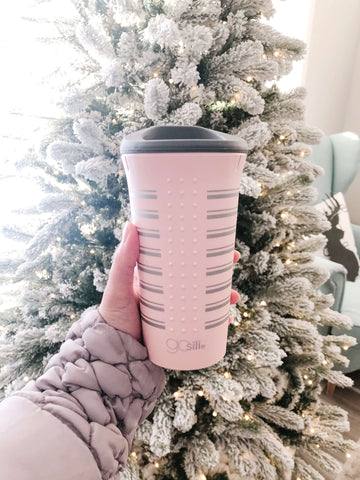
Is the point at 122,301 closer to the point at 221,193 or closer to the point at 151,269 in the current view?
the point at 151,269

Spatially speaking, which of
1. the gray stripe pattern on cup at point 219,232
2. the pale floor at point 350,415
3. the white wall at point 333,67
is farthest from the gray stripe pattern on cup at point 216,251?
the white wall at point 333,67

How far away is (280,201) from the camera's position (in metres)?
0.83

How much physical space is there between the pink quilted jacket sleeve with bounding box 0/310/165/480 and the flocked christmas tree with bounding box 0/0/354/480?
21cm

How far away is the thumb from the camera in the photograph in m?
A: 0.45

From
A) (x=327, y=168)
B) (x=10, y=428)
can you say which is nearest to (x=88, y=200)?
(x=10, y=428)

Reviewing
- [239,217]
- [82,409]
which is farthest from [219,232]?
[239,217]

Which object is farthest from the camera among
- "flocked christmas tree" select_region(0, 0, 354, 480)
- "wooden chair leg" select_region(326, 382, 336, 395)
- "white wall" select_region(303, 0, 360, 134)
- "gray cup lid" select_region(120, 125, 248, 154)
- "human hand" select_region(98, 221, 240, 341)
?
"white wall" select_region(303, 0, 360, 134)

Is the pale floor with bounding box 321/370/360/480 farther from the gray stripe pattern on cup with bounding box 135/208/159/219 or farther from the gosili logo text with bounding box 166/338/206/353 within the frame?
the gray stripe pattern on cup with bounding box 135/208/159/219

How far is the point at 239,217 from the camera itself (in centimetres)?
84

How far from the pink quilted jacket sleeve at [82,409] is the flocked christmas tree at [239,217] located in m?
0.21

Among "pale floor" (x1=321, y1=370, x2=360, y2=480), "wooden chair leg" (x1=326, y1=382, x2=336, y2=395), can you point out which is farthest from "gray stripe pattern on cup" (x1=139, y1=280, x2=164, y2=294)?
"wooden chair leg" (x1=326, y1=382, x2=336, y2=395)

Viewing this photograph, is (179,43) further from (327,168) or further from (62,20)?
(327,168)

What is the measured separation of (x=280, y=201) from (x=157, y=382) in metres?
0.53

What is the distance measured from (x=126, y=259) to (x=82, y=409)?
22cm
